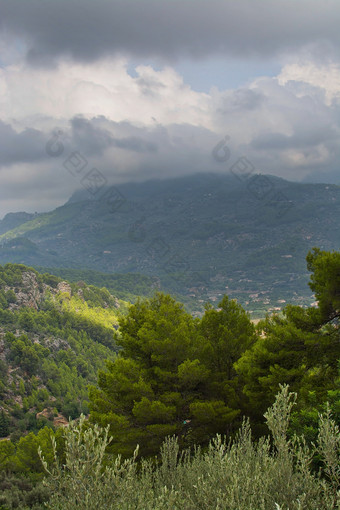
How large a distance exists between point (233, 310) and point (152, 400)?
626 centimetres

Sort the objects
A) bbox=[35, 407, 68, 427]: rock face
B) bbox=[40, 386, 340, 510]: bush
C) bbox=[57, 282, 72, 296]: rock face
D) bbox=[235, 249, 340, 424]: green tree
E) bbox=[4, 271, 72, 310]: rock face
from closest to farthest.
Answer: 1. bbox=[40, 386, 340, 510]: bush
2. bbox=[235, 249, 340, 424]: green tree
3. bbox=[35, 407, 68, 427]: rock face
4. bbox=[4, 271, 72, 310]: rock face
5. bbox=[57, 282, 72, 296]: rock face

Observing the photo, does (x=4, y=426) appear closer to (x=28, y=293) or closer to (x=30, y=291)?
(x=28, y=293)

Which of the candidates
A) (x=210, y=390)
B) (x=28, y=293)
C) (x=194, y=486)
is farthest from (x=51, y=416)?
(x=194, y=486)

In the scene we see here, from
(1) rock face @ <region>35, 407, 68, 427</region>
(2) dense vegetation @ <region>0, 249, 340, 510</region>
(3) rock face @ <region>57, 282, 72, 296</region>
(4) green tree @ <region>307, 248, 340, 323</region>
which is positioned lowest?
(1) rock face @ <region>35, 407, 68, 427</region>

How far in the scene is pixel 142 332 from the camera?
17.6m

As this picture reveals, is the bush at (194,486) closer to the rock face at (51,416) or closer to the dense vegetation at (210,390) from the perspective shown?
the dense vegetation at (210,390)

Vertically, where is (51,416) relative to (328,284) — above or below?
below

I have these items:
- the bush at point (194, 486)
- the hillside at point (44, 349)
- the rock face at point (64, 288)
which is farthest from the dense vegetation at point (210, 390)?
the rock face at point (64, 288)

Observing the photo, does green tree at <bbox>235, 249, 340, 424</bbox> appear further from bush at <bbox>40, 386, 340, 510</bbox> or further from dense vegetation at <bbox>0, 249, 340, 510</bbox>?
bush at <bbox>40, 386, 340, 510</bbox>

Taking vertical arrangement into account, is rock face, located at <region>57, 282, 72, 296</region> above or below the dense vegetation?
above

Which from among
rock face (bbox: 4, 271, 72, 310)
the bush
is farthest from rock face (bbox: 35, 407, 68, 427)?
the bush

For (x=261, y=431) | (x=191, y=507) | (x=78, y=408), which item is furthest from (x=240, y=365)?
(x=78, y=408)

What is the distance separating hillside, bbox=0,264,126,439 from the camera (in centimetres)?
7831

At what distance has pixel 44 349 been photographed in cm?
10188
